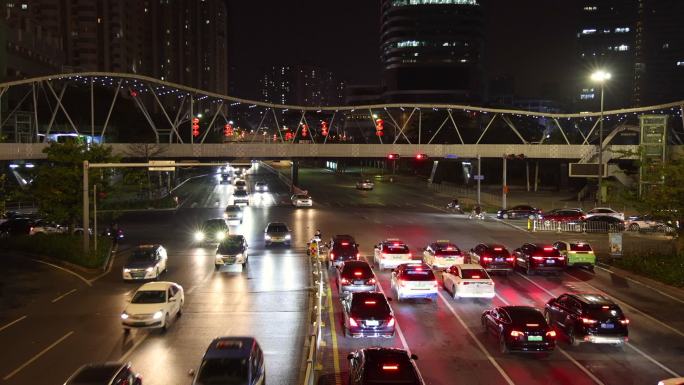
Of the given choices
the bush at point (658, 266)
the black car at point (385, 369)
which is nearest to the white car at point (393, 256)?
the bush at point (658, 266)

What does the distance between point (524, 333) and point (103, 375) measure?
35.1ft

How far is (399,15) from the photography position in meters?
198

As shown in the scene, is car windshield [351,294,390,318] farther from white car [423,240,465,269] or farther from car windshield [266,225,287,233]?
car windshield [266,225,287,233]

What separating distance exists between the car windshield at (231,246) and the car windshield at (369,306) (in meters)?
13.7

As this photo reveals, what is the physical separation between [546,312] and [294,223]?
32235 mm

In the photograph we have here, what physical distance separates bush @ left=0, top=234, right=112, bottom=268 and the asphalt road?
111 centimetres

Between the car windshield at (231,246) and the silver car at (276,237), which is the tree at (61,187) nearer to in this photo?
the silver car at (276,237)

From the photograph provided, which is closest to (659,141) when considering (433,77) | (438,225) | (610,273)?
(438,225)

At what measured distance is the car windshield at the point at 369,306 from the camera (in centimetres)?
1981

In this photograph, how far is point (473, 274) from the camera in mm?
25750

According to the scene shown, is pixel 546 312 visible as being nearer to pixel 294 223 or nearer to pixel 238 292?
pixel 238 292

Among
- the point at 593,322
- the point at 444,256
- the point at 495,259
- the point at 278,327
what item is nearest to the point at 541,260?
the point at 495,259

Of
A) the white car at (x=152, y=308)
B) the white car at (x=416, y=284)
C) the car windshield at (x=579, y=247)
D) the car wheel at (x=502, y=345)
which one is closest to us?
the car wheel at (x=502, y=345)

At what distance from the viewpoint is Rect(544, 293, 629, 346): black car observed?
63.0ft
